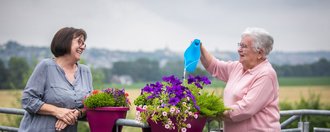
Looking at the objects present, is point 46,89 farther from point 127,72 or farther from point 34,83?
point 127,72

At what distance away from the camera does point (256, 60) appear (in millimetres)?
3312

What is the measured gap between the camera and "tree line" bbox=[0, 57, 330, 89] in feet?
115

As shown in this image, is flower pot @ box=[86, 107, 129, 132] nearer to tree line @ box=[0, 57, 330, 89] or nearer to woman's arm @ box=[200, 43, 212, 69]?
woman's arm @ box=[200, 43, 212, 69]

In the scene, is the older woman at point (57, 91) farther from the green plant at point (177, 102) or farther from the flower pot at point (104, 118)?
the green plant at point (177, 102)

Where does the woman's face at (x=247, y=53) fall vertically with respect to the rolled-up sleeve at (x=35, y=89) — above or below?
above

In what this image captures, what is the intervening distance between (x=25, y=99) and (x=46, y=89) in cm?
15

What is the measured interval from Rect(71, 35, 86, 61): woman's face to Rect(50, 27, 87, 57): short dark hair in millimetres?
20

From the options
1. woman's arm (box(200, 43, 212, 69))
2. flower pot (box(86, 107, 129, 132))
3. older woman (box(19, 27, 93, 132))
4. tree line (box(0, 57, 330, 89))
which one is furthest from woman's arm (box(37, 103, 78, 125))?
tree line (box(0, 57, 330, 89))

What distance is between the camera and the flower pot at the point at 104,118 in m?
3.32

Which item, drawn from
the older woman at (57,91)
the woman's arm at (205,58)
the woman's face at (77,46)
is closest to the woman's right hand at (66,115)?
the older woman at (57,91)

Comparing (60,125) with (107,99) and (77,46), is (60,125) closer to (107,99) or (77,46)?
(107,99)


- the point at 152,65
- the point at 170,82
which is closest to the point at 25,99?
the point at 170,82

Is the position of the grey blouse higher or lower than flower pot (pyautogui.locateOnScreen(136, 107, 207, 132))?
higher

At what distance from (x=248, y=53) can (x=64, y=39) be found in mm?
1164
